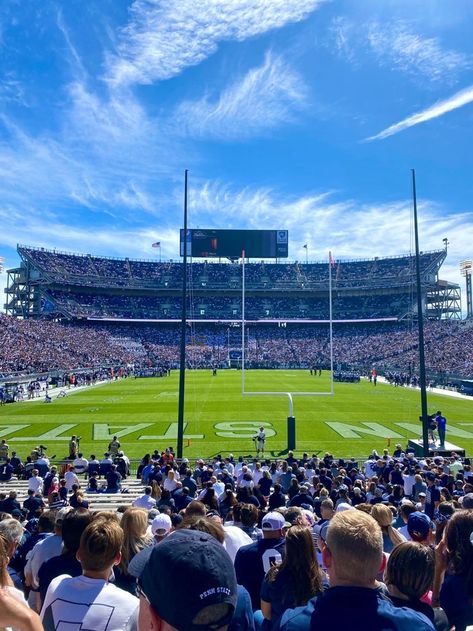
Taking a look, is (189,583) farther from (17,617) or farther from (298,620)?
(17,617)

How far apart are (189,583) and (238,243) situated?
82162mm

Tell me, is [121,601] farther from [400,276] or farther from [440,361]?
[400,276]

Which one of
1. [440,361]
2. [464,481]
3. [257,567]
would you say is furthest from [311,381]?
[257,567]

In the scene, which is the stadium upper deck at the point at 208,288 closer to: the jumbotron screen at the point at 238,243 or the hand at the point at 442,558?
the jumbotron screen at the point at 238,243

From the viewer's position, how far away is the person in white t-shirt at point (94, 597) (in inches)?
104

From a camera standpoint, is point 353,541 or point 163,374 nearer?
point 353,541

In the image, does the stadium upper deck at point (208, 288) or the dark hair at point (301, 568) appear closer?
the dark hair at point (301, 568)

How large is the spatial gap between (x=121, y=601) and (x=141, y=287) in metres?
88.4

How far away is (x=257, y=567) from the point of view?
4188 mm

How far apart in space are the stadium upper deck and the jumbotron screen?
759cm

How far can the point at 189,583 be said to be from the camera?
175 cm

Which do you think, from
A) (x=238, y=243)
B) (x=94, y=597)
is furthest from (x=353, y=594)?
(x=238, y=243)

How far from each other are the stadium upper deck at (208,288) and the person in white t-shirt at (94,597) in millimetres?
80919

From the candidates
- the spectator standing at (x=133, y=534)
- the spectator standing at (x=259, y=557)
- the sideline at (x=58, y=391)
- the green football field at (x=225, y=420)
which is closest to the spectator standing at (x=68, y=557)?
the spectator standing at (x=133, y=534)
